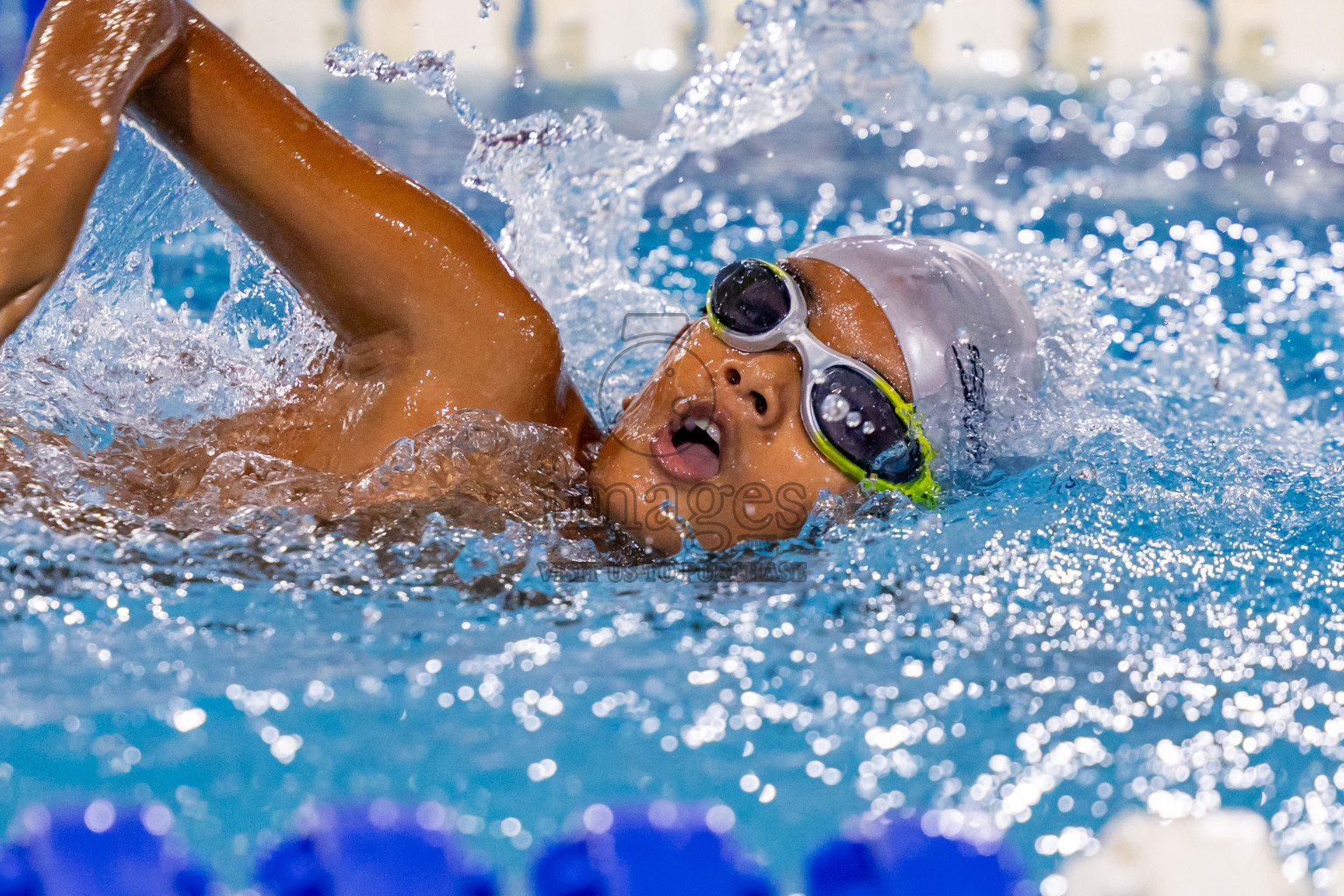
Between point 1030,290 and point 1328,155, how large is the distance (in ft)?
11.1

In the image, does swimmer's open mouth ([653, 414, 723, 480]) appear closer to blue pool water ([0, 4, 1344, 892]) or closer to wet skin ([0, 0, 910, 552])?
wet skin ([0, 0, 910, 552])

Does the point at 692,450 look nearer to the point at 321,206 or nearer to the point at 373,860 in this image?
the point at 321,206

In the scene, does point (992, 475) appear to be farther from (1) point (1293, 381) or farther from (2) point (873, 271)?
(1) point (1293, 381)

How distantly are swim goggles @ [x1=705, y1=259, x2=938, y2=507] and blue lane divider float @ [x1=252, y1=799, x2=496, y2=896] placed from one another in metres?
0.74

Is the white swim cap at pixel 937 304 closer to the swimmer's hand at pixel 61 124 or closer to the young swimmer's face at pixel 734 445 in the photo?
the young swimmer's face at pixel 734 445

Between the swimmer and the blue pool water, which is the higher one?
the swimmer

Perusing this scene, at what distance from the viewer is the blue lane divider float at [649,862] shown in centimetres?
95

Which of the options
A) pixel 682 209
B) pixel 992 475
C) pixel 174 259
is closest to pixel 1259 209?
pixel 682 209

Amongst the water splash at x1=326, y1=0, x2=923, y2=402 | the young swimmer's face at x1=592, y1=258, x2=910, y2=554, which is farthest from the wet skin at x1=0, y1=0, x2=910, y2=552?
the water splash at x1=326, y1=0, x2=923, y2=402

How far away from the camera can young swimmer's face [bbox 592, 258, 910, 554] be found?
1.49 meters

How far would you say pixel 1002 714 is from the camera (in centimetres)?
112

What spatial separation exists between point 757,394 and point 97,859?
906 millimetres

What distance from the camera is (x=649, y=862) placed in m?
0.97

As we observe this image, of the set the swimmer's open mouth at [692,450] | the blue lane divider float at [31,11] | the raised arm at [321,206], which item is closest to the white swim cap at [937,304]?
the swimmer's open mouth at [692,450]
